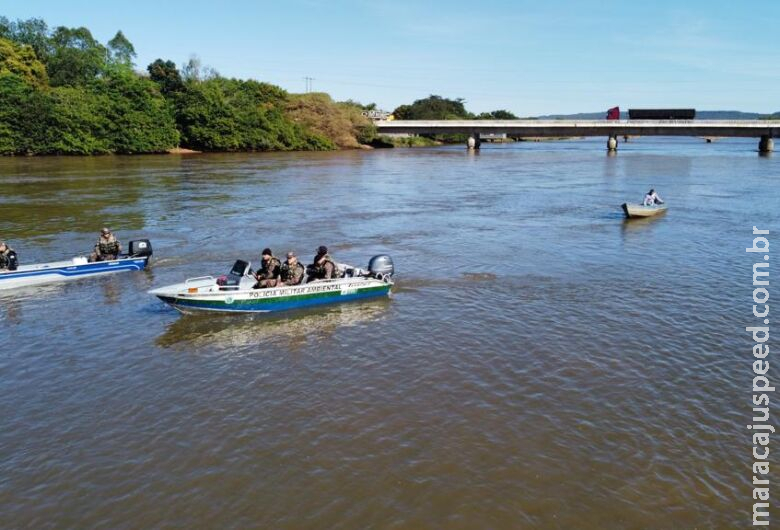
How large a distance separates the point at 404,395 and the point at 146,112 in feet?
337

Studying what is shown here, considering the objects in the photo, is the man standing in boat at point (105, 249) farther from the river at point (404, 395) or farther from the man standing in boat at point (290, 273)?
the man standing in boat at point (290, 273)

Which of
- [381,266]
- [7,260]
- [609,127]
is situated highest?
[609,127]

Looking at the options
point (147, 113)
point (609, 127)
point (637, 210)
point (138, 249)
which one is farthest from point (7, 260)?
point (609, 127)

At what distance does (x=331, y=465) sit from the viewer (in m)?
11.7

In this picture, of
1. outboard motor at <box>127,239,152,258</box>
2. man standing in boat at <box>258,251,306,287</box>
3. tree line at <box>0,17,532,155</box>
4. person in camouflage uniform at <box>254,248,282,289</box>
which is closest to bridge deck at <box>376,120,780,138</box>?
tree line at <box>0,17,532,155</box>

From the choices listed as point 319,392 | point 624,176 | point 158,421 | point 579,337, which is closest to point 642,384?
point 579,337

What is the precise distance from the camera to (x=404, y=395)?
47.8 ft

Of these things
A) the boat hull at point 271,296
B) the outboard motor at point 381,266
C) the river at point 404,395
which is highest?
the outboard motor at point 381,266

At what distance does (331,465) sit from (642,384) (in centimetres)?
837

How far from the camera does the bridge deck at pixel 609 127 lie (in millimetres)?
108750

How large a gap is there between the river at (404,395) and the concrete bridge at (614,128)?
8684 cm

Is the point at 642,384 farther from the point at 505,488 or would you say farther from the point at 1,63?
the point at 1,63

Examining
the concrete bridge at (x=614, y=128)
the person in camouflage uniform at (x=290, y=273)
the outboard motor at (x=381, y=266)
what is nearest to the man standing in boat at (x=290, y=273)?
the person in camouflage uniform at (x=290, y=273)

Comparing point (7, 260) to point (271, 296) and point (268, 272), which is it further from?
point (271, 296)
